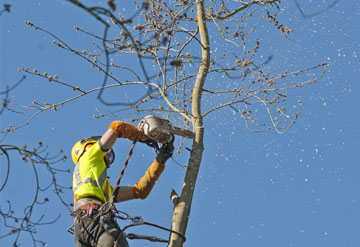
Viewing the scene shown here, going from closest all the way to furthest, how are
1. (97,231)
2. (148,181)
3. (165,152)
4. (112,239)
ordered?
(112,239) < (97,231) < (165,152) < (148,181)

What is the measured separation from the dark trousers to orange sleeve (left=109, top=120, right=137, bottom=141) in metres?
0.71

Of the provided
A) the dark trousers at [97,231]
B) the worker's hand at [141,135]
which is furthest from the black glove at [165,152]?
the dark trousers at [97,231]

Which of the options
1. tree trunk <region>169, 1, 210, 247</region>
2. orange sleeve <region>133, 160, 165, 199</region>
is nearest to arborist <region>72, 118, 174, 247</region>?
orange sleeve <region>133, 160, 165, 199</region>

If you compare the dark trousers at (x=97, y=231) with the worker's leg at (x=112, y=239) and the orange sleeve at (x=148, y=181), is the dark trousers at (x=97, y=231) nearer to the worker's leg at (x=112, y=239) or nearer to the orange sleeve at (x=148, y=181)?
the worker's leg at (x=112, y=239)

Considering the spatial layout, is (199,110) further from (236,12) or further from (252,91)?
(236,12)

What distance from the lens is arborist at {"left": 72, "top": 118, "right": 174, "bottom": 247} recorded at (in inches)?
199

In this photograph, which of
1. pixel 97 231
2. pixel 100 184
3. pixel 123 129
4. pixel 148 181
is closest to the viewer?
pixel 97 231

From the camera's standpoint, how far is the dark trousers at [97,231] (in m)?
4.94

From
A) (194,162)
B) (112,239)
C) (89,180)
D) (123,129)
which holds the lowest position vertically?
(112,239)

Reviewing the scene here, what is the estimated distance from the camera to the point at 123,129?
525 centimetres

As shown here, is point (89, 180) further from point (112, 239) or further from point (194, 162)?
point (194, 162)

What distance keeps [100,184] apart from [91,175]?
12 centimetres

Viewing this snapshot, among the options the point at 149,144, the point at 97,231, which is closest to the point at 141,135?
the point at 149,144

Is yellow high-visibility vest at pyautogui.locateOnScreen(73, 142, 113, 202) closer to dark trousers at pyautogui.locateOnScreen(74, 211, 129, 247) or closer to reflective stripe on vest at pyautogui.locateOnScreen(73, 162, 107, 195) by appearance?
reflective stripe on vest at pyautogui.locateOnScreen(73, 162, 107, 195)
